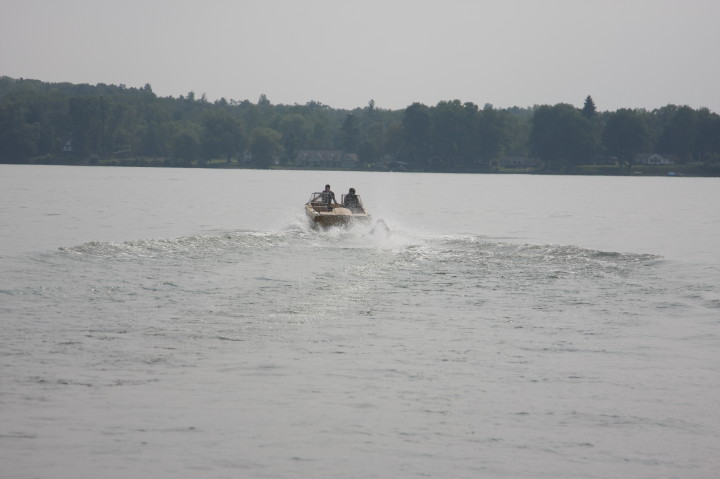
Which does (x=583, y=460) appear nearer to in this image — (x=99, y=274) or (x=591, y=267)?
(x=99, y=274)

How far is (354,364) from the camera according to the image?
1392 cm

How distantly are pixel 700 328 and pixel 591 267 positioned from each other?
9.70m

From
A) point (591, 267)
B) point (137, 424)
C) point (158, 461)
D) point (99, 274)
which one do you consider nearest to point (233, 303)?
point (99, 274)

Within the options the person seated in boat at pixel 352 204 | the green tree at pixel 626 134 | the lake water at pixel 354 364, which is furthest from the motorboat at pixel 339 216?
the green tree at pixel 626 134

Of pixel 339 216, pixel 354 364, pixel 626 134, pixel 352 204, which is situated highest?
pixel 626 134

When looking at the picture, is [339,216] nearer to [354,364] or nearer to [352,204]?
[352,204]

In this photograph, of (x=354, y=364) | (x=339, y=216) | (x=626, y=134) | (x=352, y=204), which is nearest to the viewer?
(x=354, y=364)

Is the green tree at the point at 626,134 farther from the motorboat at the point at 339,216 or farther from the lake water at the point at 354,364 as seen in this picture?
the lake water at the point at 354,364

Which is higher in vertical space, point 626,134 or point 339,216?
point 626,134

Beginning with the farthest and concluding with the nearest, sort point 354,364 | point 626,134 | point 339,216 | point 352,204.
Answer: point 626,134
point 352,204
point 339,216
point 354,364

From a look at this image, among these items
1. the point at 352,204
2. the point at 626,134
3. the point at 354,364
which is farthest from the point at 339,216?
the point at 626,134

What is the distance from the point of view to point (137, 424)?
10.6m

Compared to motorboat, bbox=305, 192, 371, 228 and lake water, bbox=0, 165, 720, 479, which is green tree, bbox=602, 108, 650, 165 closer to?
motorboat, bbox=305, 192, 371, 228

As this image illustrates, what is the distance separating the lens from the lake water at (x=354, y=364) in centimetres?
992
